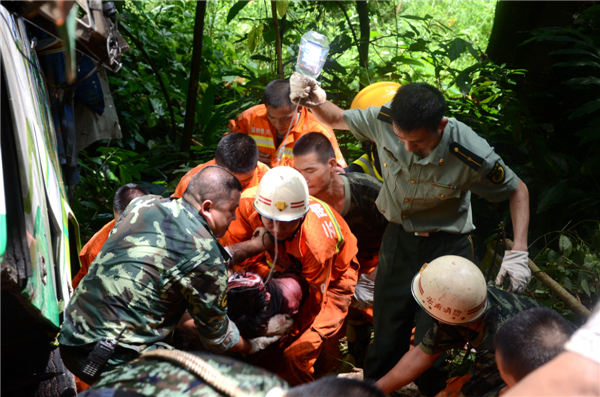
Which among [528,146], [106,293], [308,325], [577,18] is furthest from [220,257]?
[577,18]

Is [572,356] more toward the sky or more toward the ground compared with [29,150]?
more toward the sky

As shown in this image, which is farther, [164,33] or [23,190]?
[164,33]

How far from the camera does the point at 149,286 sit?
2027mm

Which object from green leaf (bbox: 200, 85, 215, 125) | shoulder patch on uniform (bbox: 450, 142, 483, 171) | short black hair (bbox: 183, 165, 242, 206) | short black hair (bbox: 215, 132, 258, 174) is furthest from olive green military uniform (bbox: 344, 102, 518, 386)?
green leaf (bbox: 200, 85, 215, 125)

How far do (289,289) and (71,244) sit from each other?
5.29 ft

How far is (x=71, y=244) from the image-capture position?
3.26 metres

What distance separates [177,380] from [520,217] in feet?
7.30

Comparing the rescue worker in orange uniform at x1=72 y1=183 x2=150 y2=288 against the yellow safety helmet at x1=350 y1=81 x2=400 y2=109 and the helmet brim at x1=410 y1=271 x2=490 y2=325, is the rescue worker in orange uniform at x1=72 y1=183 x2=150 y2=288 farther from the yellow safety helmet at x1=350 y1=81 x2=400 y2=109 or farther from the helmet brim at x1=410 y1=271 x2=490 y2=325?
the yellow safety helmet at x1=350 y1=81 x2=400 y2=109

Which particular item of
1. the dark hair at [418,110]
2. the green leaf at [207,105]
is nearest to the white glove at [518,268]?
the dark hair at [418,110]

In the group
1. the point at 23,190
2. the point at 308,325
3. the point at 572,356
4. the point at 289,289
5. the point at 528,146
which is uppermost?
the point at 572,356

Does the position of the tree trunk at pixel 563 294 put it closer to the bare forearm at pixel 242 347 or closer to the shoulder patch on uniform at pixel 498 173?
the shoulder patch on uniform at pixel 498 173

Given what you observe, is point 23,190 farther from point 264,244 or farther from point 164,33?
point 164,33

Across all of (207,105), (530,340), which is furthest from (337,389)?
(207,105)

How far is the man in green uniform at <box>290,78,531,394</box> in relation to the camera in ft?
8.18
